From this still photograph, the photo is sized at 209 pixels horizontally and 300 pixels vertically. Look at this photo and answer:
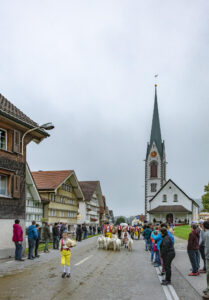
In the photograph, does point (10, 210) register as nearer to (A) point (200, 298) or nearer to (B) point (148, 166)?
(A) point (200, 298)

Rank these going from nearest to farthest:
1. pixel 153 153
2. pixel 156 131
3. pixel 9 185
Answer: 1. pixel 9 185
2. pixel 153 153
3. pixel 156 131

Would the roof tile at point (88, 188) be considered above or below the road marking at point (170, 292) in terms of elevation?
above

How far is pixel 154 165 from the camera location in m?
95.4

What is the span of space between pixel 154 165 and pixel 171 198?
44.8 ft

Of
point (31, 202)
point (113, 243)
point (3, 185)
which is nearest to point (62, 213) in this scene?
point (31, 202)

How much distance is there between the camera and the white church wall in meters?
83.1

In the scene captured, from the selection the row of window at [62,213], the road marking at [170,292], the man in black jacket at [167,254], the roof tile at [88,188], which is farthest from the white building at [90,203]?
the road marking at [170,292]

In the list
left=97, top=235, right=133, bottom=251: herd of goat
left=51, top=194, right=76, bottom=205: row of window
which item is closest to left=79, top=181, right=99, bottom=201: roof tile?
left=51, top=194, right=76, bottom=205: row of window

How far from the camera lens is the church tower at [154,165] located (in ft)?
306

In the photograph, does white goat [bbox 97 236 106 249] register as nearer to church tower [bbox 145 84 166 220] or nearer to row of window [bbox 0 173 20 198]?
row of window [bbox 0 173 20 198]

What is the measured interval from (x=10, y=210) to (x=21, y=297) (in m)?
11.2

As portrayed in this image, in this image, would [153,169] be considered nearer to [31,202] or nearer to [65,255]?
[31,202]

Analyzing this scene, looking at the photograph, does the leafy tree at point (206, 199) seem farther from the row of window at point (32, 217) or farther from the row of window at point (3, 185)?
the row of window at point (3, 185)

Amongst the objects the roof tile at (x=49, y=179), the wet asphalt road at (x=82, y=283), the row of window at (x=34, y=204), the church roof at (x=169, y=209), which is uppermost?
the roof tile at (x=49, y=179)
